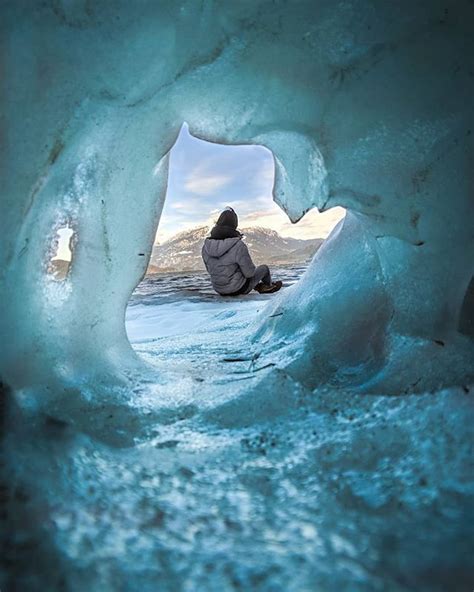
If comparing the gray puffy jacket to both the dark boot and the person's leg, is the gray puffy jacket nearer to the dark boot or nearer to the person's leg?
the person's leg

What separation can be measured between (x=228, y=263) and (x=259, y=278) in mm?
614

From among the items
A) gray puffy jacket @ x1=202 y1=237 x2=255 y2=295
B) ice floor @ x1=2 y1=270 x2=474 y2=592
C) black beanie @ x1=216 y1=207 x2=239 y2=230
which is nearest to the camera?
ice floor @ x1=2 y1=270 x2=474 y2=592

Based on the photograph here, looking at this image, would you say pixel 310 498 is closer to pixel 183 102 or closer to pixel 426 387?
pixel 426 387

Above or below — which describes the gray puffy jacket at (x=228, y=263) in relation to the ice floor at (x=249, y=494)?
above

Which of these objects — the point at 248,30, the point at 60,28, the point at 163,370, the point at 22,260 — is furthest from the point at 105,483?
the point at 248,30

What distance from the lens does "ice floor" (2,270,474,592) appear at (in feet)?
2.23

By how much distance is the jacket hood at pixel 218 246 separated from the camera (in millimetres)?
5340

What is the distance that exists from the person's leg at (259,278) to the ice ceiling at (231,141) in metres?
3.85

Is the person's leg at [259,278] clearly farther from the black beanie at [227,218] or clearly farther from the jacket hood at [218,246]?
the black beanie at [227,218]

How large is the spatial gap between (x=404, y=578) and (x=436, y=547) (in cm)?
10

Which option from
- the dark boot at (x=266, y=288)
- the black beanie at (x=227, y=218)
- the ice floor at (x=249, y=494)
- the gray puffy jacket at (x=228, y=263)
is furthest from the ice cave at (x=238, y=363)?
the dark boot at (x=266, y=288)

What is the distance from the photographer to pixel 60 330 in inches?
54.1

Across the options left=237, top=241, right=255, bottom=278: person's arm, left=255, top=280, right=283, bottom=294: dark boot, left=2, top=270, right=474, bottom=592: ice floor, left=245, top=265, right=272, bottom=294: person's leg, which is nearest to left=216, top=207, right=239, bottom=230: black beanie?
left=237, top=241, right=255, bottom=278: person's arm

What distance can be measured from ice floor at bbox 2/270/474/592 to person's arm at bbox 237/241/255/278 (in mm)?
3936
